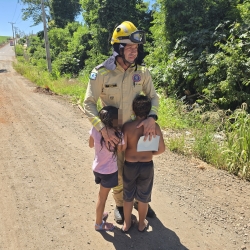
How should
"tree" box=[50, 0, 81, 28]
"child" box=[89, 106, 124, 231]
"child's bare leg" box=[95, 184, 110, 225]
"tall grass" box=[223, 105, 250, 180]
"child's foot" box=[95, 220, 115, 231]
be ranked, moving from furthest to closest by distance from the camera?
1. "tree" box=[50, 0, 81, 28]
2. "tall grass" box=[223, 105, 250, 180]
3. "child's foot" box=[95, 220, 115, 231]
4. "child's bare leg" box=[95, 184, 110, 225]
5. "child" box=[89, 106, 124, 231]

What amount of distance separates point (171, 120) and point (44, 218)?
173 inches

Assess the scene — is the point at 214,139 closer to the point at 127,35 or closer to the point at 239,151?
the point at 239,151

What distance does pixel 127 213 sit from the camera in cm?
255

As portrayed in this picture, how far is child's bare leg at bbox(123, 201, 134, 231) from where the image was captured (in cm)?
250

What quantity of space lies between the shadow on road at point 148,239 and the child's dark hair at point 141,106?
125 centimetres

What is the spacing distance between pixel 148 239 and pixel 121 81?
5.15 feet

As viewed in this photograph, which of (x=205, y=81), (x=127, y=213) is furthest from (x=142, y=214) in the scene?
(x=205, y=81)

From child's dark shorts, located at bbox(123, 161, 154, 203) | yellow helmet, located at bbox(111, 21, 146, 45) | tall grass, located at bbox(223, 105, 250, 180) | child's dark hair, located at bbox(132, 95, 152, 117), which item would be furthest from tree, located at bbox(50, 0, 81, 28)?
child's dark shorts, located at bbox(123, 161, 154, 203)

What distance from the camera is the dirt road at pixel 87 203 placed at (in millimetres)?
2543

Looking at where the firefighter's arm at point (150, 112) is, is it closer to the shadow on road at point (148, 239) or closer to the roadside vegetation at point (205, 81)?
the shadow on road at point (148, 239)

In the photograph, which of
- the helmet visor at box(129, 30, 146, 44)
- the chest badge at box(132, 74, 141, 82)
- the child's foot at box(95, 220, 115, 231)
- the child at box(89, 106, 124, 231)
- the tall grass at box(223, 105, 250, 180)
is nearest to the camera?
the helmet visor at box(129, 30, 146, 44)

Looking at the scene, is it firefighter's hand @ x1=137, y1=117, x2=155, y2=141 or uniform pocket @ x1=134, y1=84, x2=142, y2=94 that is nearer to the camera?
firefighter's hand @ x1=137, y1=117, x2=155, y2=141

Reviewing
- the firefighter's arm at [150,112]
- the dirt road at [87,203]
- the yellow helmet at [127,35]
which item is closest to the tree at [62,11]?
the dirt road at [87,203]

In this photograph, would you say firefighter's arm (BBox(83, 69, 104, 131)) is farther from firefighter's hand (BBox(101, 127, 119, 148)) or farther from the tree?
the tree
